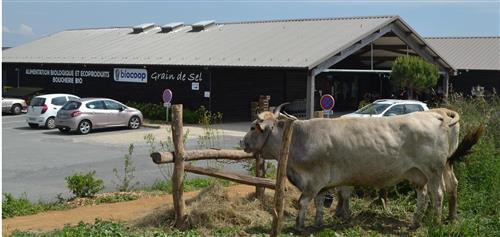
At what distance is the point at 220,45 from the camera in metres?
37.9

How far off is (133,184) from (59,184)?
186cm

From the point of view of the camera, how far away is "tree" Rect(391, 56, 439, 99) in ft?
111

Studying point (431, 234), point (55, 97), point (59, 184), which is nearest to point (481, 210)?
point (431, 234)


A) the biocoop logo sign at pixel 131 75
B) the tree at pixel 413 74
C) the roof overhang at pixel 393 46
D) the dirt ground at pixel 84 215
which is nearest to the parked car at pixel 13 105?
the biocoop logo sign at pixel 131 75

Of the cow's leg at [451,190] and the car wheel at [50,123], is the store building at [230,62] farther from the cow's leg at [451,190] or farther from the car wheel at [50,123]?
the cow's leg at [451,190]

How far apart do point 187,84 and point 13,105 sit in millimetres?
11121

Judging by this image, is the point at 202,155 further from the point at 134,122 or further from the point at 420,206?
the point at 134,122

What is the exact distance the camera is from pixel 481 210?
1061 centimetres

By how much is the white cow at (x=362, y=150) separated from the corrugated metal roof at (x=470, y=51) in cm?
3343

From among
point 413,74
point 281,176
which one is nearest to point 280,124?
point 281,176

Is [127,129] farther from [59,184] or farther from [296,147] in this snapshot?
[296,147]

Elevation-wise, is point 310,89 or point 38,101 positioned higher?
point 310,89

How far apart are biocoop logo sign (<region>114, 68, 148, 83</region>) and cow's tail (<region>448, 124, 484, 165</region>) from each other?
2849 centimetres

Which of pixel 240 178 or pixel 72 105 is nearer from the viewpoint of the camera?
pixel 240 178
